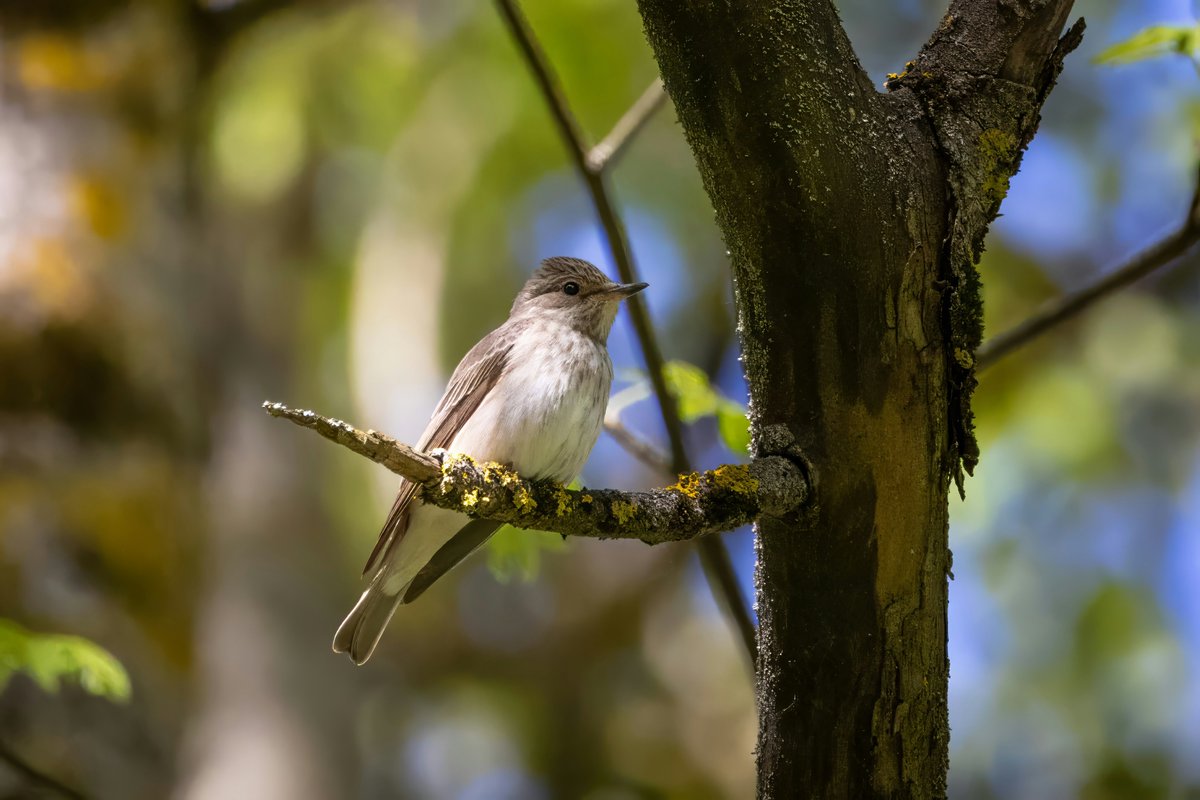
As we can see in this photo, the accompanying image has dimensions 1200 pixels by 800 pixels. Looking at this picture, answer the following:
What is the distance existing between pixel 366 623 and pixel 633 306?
1.50 meters

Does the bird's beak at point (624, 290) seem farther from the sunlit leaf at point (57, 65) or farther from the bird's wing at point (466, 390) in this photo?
the sunlit leaf at point (57, 65)

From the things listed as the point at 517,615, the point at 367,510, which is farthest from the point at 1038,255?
the point at 367,510

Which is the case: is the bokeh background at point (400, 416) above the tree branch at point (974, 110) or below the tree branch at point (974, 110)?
above

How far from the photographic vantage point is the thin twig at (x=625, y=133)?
402 centimetres

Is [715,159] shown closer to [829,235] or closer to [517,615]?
[829,235]

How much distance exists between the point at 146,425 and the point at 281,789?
7.19ft

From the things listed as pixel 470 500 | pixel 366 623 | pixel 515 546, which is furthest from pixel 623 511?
pixel 515 546

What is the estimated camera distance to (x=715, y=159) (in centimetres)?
253

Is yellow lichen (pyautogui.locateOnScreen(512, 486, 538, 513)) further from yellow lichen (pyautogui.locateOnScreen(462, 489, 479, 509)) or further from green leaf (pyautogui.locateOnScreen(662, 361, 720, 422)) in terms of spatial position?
green leaf (pyautogui.locateOnScreen(662, 361, 720, 422))


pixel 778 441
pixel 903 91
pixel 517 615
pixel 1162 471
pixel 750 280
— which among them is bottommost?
pixel 778 441

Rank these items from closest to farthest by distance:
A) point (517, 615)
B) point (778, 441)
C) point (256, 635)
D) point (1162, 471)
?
point (778, 441)
point (256, 635)
point (1162, 471)
point (517, 615)

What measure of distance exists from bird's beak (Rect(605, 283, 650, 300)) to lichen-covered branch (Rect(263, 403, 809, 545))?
157 centimetres

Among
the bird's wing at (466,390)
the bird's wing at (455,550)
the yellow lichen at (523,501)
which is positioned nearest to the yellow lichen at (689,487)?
the yellow lichen at (523,501)

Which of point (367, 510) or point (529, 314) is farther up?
point (367, 510)
